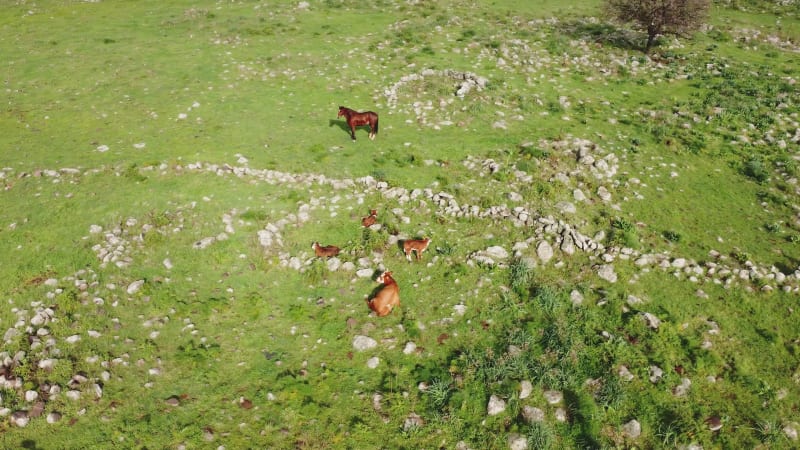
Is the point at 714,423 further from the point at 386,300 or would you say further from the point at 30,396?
the point at 30,396

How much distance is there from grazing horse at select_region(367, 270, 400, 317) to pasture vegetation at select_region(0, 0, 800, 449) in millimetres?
244

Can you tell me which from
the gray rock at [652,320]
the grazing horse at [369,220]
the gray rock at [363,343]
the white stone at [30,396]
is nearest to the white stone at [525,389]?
the gray rock at [363,343]

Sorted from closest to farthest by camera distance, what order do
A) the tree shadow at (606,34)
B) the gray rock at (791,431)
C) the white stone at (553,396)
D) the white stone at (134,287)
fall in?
the gray rock at (791,431) < the white stone at (553,396) < the white stone at (134,287) < the tree shadow at (606,34)

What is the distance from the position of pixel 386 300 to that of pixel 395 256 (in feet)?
6.51

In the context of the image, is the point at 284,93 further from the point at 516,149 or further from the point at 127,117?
the point at 516,149

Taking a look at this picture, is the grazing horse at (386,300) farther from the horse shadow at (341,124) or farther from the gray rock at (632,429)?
the horse shadow at (341,124)

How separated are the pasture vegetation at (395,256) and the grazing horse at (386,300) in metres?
0.24

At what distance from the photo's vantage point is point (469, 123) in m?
18.0

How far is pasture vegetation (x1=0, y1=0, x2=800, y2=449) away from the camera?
852 cm

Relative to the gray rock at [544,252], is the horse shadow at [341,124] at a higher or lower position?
higher

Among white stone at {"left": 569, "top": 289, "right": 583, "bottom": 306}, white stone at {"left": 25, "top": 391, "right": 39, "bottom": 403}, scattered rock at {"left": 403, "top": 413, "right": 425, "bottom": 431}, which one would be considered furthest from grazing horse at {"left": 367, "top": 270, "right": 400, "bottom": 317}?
white stone at {"left": 25, "top": 391, "right": 39, "bottom": 403}

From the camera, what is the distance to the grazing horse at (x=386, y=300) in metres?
10.3

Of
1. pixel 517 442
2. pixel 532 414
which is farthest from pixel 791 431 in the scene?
pixel 517 442

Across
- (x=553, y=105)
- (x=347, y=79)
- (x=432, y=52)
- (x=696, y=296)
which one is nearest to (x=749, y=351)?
(x=696, y=296)
